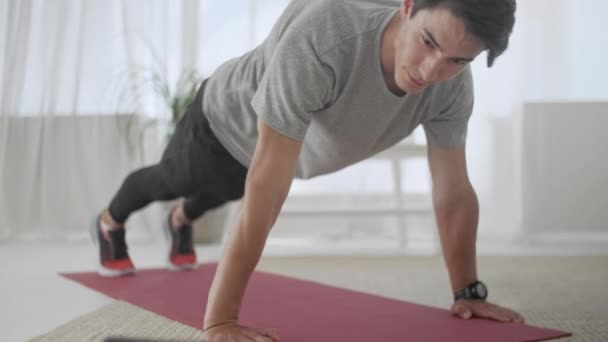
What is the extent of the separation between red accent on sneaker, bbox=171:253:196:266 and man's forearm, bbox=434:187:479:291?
995 mm

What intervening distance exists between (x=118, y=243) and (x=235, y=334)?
42.7 inches

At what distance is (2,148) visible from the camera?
341 cm

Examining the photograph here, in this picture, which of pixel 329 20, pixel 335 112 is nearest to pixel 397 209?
pixel 335 112

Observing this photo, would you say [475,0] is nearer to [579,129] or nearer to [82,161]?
[579,129]

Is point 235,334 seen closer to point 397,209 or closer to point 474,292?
point 474,292

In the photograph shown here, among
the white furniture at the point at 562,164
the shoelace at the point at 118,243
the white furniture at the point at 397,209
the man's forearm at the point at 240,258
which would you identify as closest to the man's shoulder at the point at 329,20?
the man's forearm at the point at 240,258

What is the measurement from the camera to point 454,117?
1467 mm

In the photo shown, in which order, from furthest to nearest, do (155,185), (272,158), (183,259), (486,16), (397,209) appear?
1. (397,209)
2. (183,259)
3. (155,185)
4. (272,158)
5. (486,16)

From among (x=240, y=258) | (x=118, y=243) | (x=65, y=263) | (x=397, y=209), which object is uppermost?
(x=240, y=258)

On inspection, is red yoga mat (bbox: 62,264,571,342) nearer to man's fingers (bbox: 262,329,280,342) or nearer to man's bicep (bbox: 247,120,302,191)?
man's fingers (bbox: 262,329,280,342)

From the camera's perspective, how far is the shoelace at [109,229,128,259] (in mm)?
2115

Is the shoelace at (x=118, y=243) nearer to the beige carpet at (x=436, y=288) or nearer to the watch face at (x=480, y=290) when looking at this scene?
the beige carpet at (x=436, y=288)

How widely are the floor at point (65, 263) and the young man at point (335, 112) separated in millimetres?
430

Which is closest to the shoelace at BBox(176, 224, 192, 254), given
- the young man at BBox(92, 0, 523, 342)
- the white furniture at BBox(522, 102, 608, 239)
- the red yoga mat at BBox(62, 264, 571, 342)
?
the red yoga mat at BBox(62, 264, 571, 342)
